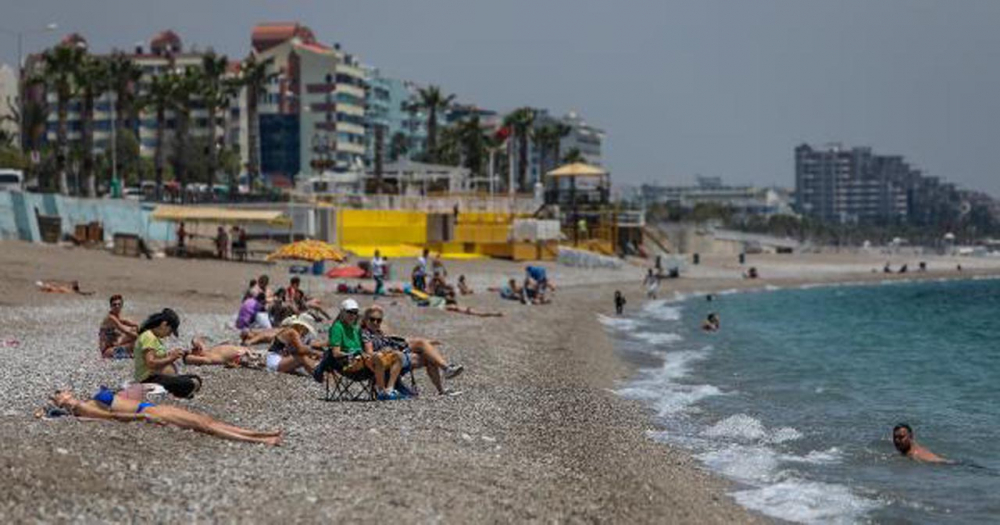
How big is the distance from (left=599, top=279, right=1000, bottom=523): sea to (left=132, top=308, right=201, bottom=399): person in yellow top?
18.2ft

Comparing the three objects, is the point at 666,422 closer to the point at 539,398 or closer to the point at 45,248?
the point at 539,398

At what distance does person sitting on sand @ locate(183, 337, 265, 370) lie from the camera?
58.1 feet

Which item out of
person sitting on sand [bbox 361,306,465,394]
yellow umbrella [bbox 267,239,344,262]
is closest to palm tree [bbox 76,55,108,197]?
yellow umbrella [bbox 267,239,344,262]

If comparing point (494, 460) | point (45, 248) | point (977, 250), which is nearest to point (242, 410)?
point (494, 460)

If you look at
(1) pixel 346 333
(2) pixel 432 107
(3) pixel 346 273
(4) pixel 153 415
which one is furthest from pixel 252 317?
(2) pixel 432 107

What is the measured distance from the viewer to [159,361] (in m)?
14.2

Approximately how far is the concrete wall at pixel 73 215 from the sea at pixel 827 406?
17.4 m

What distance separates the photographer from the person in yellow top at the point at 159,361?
14.2 meters

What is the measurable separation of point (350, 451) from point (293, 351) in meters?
5.80

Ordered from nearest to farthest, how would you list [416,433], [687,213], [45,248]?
[416,433]
[45,248]
[687,213]

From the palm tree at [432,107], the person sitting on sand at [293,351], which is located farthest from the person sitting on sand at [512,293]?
the palm tree at [432,107]

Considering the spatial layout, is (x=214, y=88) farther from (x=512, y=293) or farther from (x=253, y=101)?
(x=512, y=293)

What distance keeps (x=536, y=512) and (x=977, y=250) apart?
186171 millimetres

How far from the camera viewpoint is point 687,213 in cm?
17488
